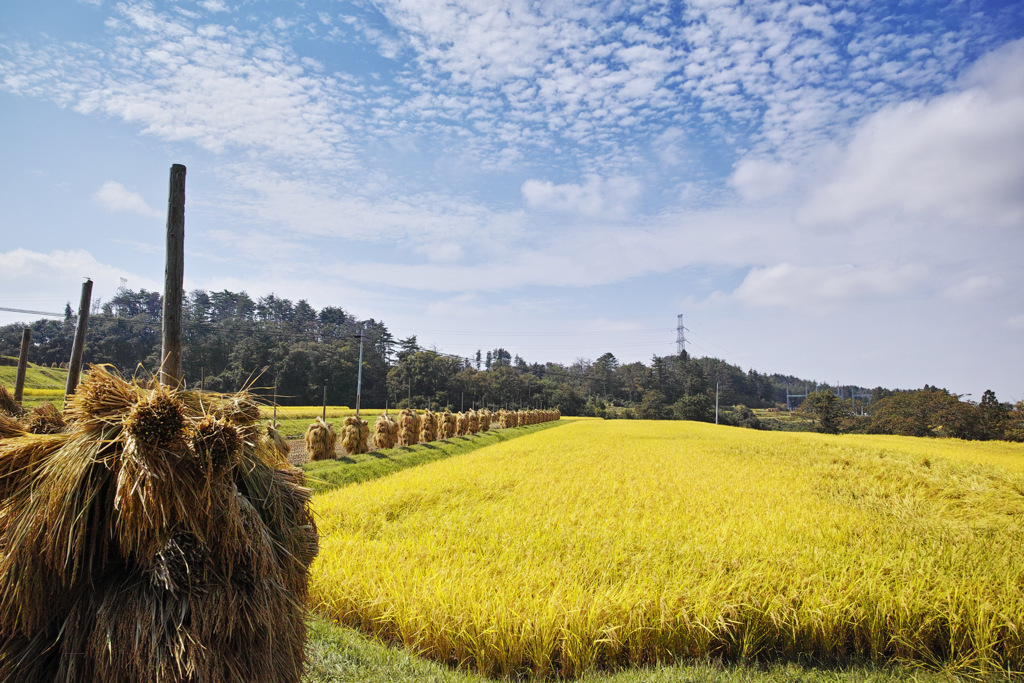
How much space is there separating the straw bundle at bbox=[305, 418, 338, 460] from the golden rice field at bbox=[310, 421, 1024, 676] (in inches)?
378

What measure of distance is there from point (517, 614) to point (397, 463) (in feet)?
45.9

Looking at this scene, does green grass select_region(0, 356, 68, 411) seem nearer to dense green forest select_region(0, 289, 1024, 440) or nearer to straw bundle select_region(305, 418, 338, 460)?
dense green forest select_region(0, 289, 1024, 440)

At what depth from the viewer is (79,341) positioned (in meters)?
6.48

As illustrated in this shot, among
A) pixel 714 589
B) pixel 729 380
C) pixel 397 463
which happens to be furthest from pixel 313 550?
pixel 729 380

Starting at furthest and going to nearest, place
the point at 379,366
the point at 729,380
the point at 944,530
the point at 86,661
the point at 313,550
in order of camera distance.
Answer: the point at 729,380 → the point at 379,366 → the point at 944,530 → the point at 313,550 → the point at 86,661

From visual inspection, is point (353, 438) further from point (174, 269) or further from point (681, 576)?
point (174, 269)

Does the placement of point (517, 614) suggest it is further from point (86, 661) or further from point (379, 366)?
point (379, 366)

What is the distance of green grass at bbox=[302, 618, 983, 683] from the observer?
3969mm

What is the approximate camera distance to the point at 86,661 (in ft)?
7.48

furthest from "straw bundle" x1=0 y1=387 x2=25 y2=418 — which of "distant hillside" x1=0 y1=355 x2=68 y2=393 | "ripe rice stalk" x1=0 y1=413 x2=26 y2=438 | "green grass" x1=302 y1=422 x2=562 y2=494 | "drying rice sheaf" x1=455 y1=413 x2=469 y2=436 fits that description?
"distant hillside" x1=0 y1=355 x2=68 y2=393

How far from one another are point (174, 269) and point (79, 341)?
15.0 ft

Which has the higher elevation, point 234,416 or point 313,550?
point 234,416

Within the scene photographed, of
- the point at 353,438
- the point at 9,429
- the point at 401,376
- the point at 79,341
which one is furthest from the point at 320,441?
the point at 401,376

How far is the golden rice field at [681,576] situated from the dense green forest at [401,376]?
857 inches
